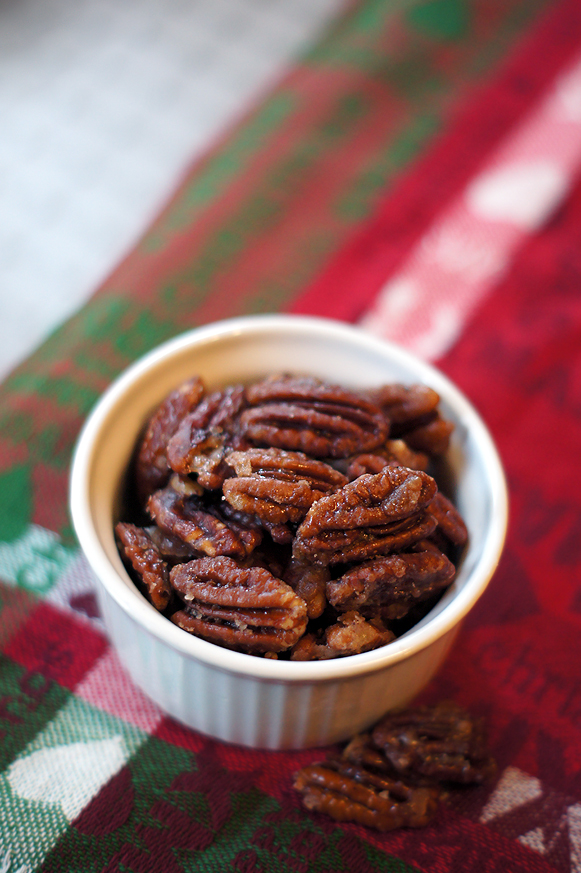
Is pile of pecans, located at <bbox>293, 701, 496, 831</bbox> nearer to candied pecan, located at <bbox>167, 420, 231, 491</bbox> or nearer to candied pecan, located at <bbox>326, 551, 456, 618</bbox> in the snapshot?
candied pecan, located at <bbox>326, 551, 456, 618</bbox>

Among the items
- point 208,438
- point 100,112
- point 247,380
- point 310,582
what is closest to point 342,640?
point 310,582

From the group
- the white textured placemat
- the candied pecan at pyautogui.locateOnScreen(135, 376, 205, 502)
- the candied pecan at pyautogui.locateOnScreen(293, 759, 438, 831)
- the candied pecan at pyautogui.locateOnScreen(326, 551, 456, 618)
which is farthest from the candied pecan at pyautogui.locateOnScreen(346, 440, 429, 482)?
the white textured placemat

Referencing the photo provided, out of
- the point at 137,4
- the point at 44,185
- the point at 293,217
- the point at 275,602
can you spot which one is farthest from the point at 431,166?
the point at 275,602

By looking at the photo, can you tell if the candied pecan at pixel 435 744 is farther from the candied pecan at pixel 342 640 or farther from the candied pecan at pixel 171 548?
the candied pecan at pixel 171 548

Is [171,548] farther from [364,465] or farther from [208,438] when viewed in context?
[364,465]

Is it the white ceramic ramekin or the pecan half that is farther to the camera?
the pecan half
